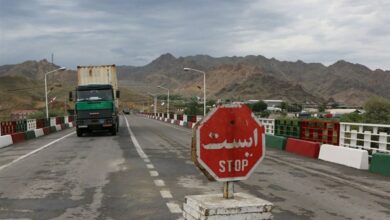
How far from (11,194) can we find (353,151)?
32.1 ft

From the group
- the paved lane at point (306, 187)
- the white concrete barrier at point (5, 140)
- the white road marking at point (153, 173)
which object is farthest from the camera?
the white concrete barrier at point (5, 140)

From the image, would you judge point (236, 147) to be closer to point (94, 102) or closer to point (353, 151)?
point (353, 151)

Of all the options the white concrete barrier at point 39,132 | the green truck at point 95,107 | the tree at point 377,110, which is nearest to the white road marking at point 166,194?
the green truck at point 95,107

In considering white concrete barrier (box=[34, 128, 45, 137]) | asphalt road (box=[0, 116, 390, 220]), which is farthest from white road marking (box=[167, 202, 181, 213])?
white concrete barrier (box=[34, 128, 45, 137])

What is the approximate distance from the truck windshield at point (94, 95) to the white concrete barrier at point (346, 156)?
14.8m

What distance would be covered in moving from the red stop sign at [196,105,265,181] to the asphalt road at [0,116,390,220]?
2328mm

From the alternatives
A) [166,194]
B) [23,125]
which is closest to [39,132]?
[23,125]

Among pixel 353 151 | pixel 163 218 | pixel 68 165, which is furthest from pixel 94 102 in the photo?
pixel 163 218

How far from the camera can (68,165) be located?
14.0 meters

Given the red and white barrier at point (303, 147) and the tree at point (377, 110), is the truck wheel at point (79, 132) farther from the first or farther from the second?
the tree at point (377, 110)

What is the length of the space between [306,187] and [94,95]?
64.7ft

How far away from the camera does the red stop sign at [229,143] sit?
4.97 meters

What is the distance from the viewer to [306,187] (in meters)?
10.2

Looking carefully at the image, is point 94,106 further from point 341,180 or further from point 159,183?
point 341,180
